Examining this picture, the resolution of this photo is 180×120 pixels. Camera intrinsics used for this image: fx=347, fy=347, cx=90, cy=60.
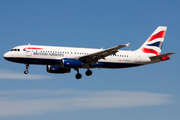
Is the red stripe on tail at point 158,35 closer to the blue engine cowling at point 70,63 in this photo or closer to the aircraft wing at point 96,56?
the aircraft wing at point 96,56

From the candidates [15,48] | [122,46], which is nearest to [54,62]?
[15,48]

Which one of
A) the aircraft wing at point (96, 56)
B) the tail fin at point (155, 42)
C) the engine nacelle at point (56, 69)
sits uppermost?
the tail fin at point (155, 42)

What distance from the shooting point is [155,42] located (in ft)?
196

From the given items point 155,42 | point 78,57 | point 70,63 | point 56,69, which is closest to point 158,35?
point 155,42

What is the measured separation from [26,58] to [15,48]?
98.5 inches

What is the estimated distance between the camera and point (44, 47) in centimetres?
5162

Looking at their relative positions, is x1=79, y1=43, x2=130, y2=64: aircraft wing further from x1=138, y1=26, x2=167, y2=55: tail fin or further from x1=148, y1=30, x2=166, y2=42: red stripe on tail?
x1=148, y1=30, x2=166, y2=42: red stripe on tail

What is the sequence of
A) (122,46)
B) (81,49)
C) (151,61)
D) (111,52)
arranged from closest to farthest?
(122,46) < (111,52) < (81,49) < (151,61)

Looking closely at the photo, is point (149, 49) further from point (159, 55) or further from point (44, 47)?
point (44, 47)

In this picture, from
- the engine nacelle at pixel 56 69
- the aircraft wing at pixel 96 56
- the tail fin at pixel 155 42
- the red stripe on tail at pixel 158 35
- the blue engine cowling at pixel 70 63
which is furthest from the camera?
the red stripe on tail at pixel 158 35

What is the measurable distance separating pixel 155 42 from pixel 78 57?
1517 cm

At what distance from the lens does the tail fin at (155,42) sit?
58.8 meters

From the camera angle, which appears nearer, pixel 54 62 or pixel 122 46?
pixel 122 46

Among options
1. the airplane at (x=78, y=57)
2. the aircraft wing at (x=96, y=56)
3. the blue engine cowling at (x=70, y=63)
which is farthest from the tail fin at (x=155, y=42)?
the blue engine cowling at (x=70, y=63)
